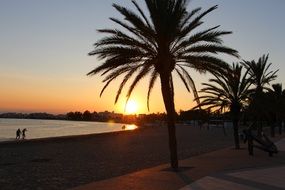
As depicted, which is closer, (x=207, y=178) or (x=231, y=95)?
(x=207, y=178)

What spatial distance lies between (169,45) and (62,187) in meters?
6.33

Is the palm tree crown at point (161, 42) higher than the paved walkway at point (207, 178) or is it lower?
higher

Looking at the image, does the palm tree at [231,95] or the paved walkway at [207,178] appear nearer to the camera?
the paved walkway at [207,178]

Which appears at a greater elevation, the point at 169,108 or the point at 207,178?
the point at 169,108

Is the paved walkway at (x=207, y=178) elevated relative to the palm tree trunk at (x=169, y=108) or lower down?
lower down

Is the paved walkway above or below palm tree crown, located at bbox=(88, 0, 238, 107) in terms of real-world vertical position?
below

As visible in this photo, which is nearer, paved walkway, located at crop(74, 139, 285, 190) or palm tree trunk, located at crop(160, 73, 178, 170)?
paved walkway, located at crop(74, 139, 285, 190)

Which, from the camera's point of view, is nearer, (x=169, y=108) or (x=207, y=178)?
(x=207, y=178)

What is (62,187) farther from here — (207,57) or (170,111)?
(207,57)

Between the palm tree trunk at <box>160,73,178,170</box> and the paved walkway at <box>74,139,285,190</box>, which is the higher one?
the palm tree trunk at <box>160,73,178,170</box>

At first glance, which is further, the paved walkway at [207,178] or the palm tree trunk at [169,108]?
the palm tree trunk at [169,108]

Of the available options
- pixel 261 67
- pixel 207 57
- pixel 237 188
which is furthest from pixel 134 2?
pixel 261 67

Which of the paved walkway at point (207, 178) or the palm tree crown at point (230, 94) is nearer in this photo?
A: the paved walkway at point (207, 178)

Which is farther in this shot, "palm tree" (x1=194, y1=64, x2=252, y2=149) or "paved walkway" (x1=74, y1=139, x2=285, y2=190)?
"palm tree" (x1=194, y1=64, x2=252, y2=149)
